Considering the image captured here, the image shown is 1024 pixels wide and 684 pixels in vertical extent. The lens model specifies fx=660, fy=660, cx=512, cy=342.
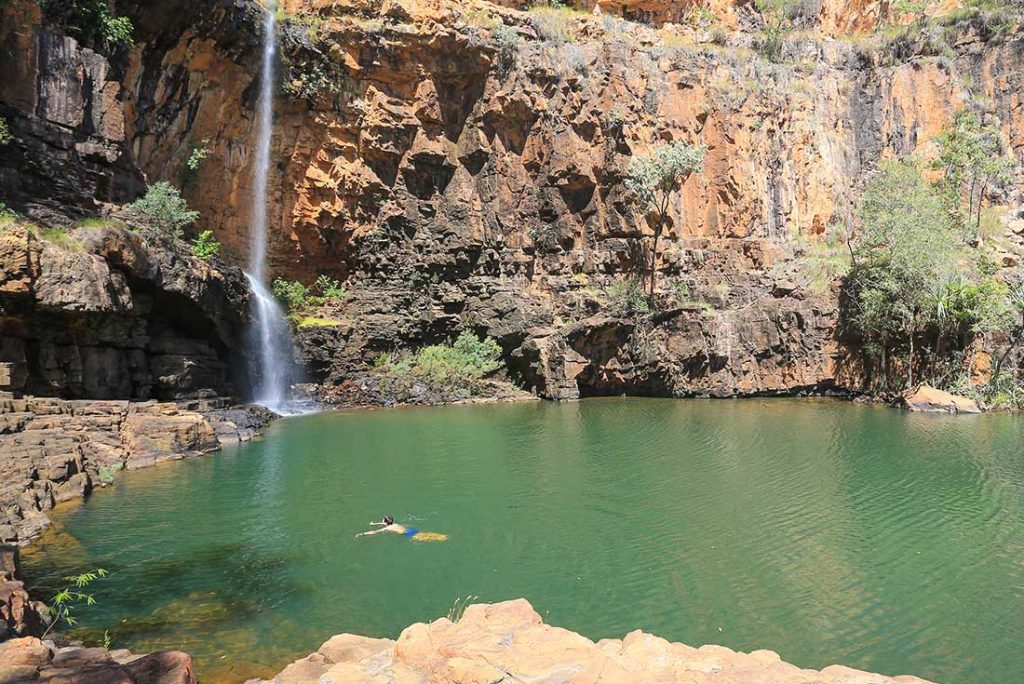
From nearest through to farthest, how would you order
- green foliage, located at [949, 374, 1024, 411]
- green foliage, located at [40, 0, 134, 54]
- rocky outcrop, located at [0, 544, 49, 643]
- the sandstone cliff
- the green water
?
rocky outcrop, located at [0, 544, 49, 643]
the green water
green foliage, located at [40, 0, 134, 54]
green foliage, located at [949, 374, 1024, 411]
the sandstone cliff

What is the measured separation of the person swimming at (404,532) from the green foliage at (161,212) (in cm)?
1643

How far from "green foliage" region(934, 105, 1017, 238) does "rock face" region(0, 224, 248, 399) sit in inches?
1485

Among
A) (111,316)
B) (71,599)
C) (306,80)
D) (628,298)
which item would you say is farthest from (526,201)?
(71,599)

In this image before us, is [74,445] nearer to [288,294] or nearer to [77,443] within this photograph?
[77,443]

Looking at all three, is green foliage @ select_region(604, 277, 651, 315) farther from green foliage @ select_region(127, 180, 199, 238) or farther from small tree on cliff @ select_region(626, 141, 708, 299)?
green foliage @ select_region(127, 180, 199, 238)

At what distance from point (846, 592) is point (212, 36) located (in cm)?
3241

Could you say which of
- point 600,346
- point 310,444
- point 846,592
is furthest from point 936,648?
point 600,346

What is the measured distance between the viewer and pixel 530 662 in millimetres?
5141

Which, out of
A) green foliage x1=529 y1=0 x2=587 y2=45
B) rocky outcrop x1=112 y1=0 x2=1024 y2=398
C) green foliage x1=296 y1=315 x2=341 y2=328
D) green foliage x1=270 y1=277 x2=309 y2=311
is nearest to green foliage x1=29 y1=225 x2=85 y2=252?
rocky outcrop x1=112 y1=0 x2=1024 y2=398

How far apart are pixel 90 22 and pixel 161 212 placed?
7365mm

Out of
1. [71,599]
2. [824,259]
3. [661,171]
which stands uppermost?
[661,171]

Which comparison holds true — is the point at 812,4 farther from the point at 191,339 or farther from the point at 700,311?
the point at 191,339

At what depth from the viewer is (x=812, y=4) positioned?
4519 cm

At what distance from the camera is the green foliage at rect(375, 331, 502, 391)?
3347 centimetres
